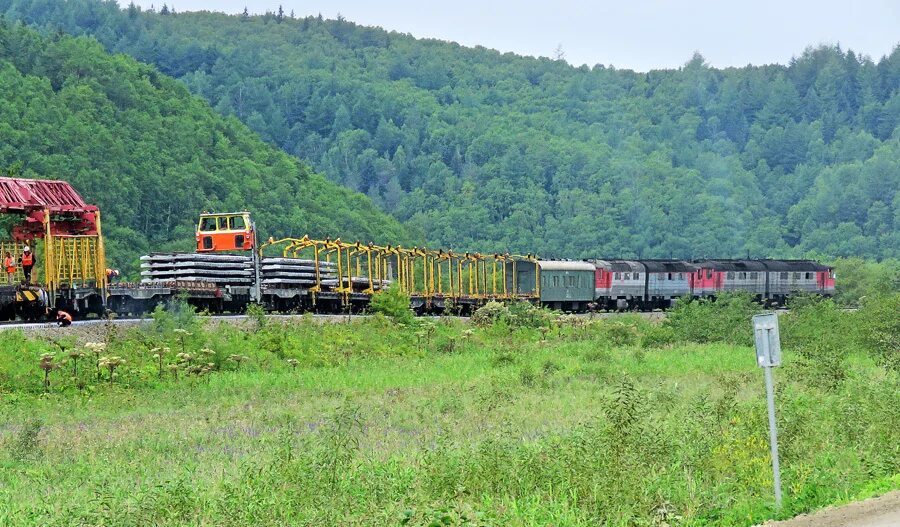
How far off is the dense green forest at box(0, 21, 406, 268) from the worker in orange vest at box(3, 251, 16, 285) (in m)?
37.1

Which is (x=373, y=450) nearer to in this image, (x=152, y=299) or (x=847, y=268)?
(x=152, y=299)

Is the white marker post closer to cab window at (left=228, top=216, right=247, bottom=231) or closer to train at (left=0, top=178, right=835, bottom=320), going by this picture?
train at (left=0, top=178, right=835, bottom=320)

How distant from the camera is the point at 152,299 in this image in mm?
38812

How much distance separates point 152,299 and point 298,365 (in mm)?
6741

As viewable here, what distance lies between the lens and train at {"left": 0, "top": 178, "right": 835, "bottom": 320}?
116ft

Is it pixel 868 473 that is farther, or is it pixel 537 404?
pixel 537 404

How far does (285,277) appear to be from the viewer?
45.8m

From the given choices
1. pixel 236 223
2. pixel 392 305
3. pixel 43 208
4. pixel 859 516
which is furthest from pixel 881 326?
pixel 859 516

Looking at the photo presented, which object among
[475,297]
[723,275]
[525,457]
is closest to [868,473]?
[525,457]

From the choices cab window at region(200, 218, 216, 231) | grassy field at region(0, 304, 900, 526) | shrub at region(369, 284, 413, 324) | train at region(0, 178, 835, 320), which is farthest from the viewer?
cab window at region(200, 218, 216, 231)

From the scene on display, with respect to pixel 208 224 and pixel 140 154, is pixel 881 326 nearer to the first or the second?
pixel 208 224

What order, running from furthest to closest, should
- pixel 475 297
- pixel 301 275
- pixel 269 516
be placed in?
pixel 475 297 < pixel 301 275 < pixel 269 516

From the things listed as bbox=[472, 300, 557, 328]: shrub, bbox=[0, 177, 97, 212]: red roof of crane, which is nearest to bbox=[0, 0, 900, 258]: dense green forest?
bbox=[472, 300, 557, 328]: shrub

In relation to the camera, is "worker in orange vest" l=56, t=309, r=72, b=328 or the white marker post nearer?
the white marker post
